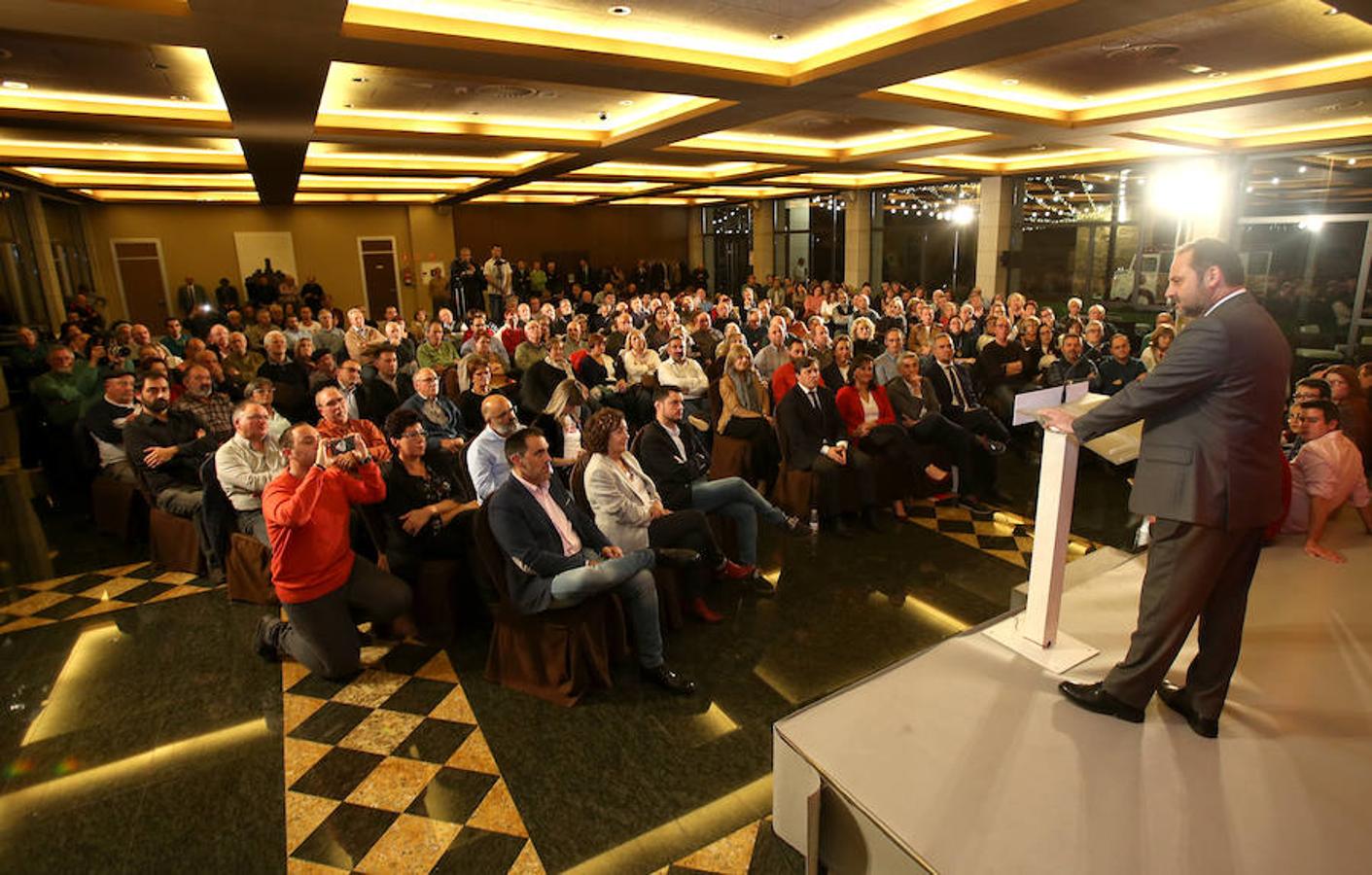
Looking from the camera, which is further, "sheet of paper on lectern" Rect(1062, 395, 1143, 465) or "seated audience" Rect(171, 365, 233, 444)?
"seated audience" Rect(171, 365, 233, 444)

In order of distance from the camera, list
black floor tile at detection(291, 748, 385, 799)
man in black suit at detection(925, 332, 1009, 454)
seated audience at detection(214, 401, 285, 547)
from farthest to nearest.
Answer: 1. man in black suit at detection(925, 332, 1009, 454)
2. seated audience at detection(214, 401, 285, 547)
3. black floor tile at detection(291, 748, 385, 799)

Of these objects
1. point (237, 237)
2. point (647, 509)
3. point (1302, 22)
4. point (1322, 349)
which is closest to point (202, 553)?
point (647, 509)

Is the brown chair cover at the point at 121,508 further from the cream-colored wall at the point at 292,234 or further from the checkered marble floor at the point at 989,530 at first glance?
the cream-colored wall at the point at 292,234

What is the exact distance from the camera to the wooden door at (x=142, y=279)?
14.8 metres

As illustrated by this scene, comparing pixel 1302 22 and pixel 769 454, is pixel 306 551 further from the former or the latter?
pixel 1302 22

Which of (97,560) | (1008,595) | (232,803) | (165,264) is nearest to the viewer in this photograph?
(232,803)

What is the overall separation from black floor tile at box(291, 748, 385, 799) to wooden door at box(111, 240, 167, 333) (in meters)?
16.0

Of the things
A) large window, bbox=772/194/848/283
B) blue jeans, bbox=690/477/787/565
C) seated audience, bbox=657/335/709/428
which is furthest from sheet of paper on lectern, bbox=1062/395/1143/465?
large window, bbox=772/194/848/283

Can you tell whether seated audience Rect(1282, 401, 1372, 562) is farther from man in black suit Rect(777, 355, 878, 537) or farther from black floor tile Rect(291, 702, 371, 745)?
black floor tile Rect(291, 702, 371, 745)

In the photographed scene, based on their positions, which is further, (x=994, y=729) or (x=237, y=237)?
(x=237, y=237)

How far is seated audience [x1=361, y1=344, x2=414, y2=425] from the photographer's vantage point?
5.29 meters

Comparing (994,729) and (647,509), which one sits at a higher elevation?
(647,509)

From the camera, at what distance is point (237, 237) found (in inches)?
611

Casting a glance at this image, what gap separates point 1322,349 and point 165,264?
2011 centimetres
